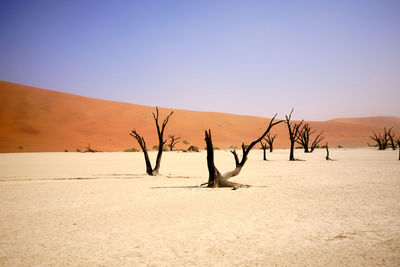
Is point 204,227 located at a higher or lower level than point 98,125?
lower

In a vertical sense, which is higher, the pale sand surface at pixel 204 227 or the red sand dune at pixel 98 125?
the red sand dune at pixel 98 125

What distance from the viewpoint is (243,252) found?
3762 millimetres

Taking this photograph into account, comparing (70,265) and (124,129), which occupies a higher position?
(124,129)

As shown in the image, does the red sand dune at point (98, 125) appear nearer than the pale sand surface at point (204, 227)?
No

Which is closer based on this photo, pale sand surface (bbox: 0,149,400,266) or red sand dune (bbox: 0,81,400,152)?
pale sand surface (bbox: 0,149,400,266)

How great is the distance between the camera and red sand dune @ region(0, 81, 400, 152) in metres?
42.8

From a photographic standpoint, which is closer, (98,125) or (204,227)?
(204,227)

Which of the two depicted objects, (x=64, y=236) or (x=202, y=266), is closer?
(x=202, y=266)

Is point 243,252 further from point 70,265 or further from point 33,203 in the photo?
point 33,203

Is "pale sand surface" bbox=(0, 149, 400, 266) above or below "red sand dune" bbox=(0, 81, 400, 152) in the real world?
below

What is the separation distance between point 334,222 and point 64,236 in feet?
14.4

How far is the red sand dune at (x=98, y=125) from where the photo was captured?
42756 mm

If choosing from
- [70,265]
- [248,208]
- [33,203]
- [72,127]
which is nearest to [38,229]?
[70,265]

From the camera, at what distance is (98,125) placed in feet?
182
